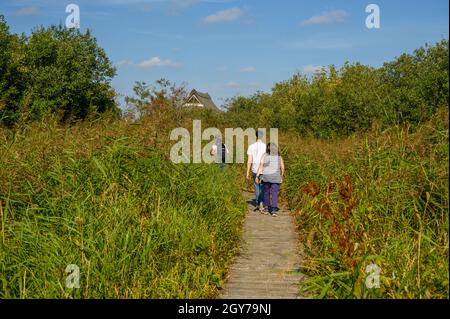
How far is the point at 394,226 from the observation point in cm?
554

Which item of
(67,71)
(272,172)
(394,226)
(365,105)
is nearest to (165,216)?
(394,226)

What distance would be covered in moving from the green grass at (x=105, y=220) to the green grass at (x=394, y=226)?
1.46 metres

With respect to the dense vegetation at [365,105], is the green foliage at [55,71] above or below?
above

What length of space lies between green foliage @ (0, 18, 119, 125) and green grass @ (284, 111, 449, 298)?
64.3 ft

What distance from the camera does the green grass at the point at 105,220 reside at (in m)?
4.80

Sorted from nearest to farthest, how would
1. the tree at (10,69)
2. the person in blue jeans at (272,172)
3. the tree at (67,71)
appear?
→ the person in blue jeans at (272,172) → the tree at (10,69) → the tree at (67,71)

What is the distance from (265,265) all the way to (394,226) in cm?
190

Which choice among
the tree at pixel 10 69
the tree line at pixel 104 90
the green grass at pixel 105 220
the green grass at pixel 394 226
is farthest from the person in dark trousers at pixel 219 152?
the tree at pixel 10 69

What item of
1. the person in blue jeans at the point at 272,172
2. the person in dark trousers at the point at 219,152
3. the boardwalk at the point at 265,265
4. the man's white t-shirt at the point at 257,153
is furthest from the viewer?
the person in dark trousers at the point at 219,152

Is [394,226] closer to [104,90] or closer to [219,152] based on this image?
[219,152]

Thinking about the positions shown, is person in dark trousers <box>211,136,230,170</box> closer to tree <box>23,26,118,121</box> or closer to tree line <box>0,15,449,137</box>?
tree line <box>0,15,449,137</box>

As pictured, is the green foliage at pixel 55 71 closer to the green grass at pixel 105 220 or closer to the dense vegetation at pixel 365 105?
the dense vegetation at pixel 365 105

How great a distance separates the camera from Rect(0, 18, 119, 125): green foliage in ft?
86.2

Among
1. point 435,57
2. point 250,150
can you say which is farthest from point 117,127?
point 435,57
